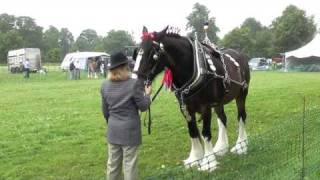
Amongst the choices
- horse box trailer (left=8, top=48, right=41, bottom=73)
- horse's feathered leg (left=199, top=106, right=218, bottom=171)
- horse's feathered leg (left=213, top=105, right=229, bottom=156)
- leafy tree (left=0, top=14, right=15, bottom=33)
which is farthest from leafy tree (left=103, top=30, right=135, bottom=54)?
horse's feathered leg (left=199, top=106, right=218, bottom=171)

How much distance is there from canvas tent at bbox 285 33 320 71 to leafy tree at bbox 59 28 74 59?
7830 cm

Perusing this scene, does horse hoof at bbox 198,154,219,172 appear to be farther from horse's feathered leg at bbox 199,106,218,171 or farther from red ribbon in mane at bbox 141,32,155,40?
red ribbon in mane at bbox 141,32,155,40

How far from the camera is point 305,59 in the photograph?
6050 cm

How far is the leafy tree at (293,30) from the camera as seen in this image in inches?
3494

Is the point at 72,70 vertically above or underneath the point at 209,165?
above

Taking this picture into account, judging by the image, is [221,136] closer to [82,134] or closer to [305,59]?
[82,134]

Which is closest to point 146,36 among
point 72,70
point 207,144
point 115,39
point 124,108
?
point 124,108

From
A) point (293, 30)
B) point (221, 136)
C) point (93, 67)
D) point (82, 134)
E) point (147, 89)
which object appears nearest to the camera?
point (147, 89)

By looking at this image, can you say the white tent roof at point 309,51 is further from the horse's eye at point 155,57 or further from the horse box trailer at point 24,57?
the horse's eye at point 155,57

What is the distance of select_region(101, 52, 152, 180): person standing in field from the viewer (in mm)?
5969

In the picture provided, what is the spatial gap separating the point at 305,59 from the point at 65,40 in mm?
90247

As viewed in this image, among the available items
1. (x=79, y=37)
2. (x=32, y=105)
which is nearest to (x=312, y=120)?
(x=32, y=105)

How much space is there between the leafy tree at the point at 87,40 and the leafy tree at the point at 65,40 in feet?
9.83

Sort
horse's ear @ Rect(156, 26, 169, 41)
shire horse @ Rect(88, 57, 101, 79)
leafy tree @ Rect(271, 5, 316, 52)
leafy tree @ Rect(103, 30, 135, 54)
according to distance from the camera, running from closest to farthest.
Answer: horse's ear @ Rect(156, 26, 169, 41) → shire horse @ Rect(88, 57, 101, 79) → leafy tree @ Rect(271, 5, 316, 52) → leafy tree @ Rect(103, 30, 135, 54)
